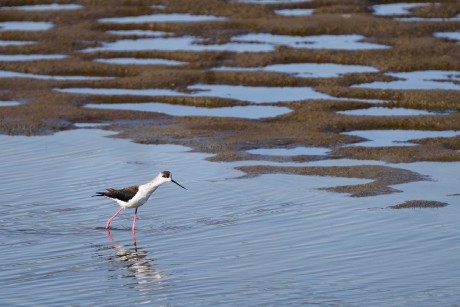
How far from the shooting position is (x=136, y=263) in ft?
47.2

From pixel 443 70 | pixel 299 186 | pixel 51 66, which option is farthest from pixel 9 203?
pixel 443 70

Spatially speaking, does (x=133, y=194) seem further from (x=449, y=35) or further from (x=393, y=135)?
(x=449, y=35)

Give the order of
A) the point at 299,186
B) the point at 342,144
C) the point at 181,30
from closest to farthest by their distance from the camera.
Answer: the point at 299,186, the point at 342,144, the point at 181,30

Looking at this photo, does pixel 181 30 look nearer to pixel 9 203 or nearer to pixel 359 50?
pixel 359 50

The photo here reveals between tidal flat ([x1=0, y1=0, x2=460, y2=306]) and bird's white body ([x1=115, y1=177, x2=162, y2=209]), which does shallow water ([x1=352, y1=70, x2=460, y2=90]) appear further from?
bird's white body ([x1=115, y1=177, x2=162, y2=209])

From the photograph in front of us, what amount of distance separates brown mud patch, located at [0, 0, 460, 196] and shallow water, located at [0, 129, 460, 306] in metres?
1.45

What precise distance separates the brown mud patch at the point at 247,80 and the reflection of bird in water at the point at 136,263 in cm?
455

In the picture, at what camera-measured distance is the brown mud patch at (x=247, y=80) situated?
21781 millimetres

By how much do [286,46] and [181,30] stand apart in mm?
4525

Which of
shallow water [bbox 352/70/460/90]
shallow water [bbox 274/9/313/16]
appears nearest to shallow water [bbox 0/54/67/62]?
shallow water [bbox 274/9/313/16]

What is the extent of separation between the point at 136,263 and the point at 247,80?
47.4 ft

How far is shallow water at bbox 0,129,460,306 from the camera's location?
1285cm

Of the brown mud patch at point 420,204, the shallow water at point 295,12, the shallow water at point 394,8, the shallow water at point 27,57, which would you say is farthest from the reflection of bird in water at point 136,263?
the shallow water at point 394,8

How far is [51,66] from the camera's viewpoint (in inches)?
1190
